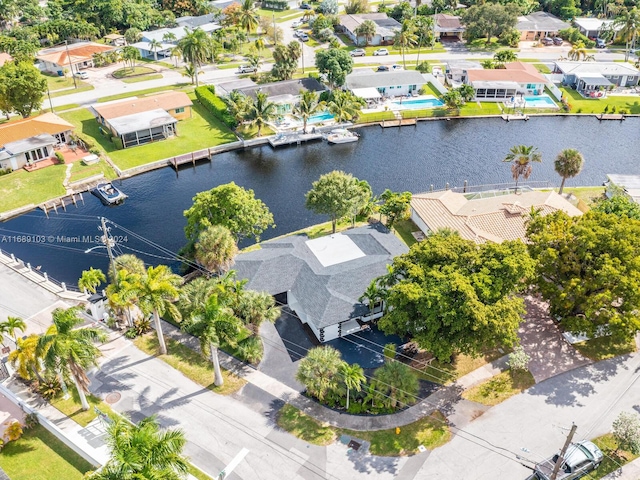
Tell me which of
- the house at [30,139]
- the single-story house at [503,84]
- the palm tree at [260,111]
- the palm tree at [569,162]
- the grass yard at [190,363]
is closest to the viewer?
the grass yard at [190,363]

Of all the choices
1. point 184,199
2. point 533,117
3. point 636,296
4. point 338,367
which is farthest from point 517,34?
point 338,367

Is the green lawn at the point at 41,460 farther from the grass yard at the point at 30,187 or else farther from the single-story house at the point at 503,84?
the single-story house at the point at 503,84

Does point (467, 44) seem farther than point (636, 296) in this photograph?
Yes

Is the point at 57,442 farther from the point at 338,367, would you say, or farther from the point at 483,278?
the point at 483,278

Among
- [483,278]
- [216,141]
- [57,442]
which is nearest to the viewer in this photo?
[57,442]

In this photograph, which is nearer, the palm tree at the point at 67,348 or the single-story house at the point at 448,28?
the palm tree at the point at 67,348

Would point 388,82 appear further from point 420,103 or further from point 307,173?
point 307,173

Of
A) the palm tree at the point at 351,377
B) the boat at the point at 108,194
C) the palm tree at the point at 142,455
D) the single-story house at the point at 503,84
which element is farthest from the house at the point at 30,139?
the single-story house at the point at 503,84
